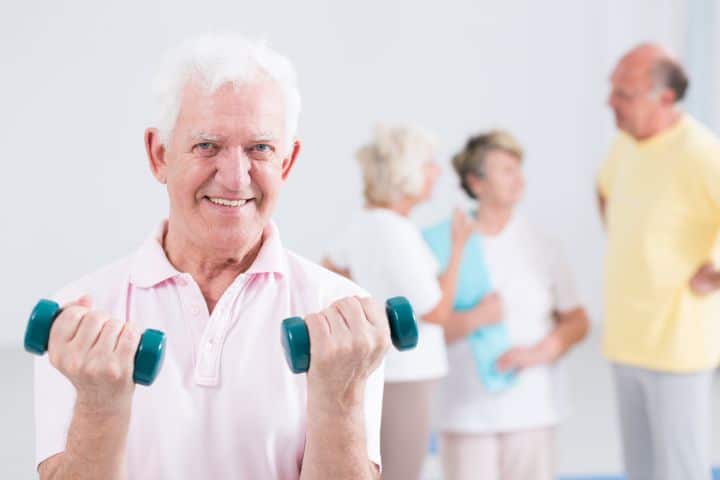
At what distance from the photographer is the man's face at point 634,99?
3551 millimetres

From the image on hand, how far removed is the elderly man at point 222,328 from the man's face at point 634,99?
Result: 7.17 ft

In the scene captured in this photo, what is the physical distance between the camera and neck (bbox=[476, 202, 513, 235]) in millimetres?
3352

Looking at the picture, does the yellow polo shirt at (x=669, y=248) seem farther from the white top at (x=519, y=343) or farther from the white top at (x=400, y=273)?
the white top at (x=400, y=273)

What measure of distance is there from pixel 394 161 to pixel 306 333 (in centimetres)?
190

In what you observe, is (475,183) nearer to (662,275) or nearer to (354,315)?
(662,275)

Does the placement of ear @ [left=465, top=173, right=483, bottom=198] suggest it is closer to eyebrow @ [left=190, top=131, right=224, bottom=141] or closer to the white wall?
eyebrow @ [left=190, top=131, right=224, bottom=141]

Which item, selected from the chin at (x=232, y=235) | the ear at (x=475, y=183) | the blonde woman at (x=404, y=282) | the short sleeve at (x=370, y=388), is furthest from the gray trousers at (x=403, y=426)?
the chin at (x=232, y=235)

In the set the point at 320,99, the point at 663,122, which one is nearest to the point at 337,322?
the point at 663,122

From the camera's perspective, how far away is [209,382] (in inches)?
61.1

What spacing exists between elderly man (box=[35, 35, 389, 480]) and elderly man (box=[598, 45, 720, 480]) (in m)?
2.02

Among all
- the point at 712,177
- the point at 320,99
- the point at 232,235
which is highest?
the point at 320,99

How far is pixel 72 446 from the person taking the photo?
1.48 meters

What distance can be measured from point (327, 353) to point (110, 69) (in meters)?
6.68

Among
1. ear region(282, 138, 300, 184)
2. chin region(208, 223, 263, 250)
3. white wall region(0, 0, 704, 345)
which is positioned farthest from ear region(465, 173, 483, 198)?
white wall region(0, 0, 704, 345)
